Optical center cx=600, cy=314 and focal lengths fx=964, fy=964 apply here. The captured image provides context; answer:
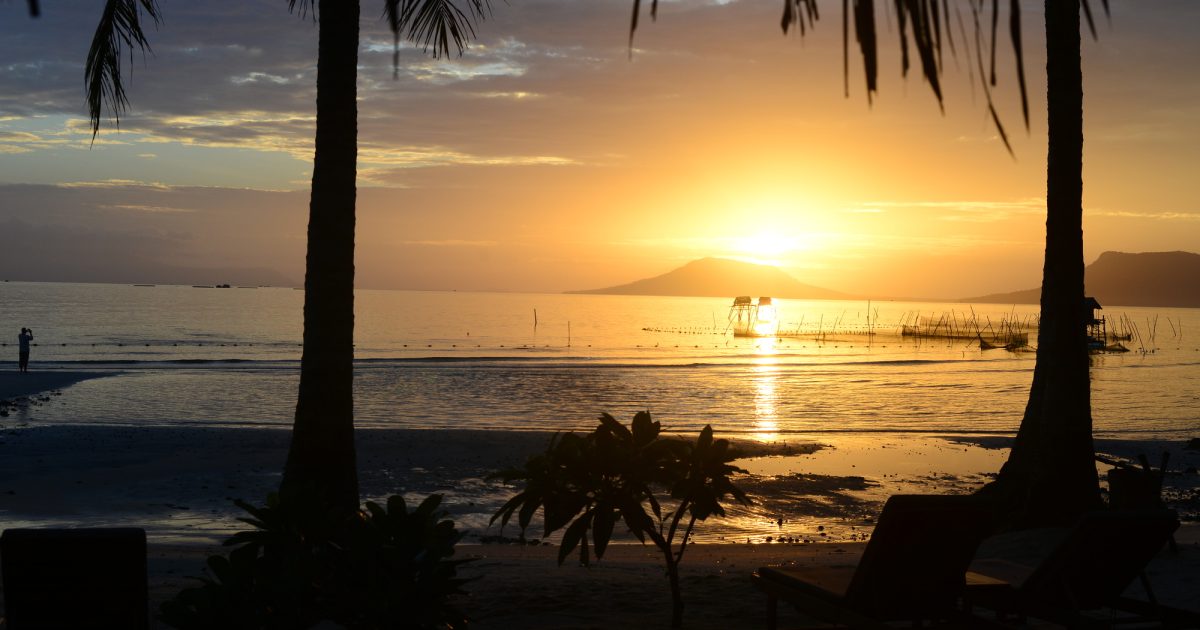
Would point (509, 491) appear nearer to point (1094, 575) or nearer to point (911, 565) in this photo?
point (911, 565)

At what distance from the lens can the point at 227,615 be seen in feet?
13.9

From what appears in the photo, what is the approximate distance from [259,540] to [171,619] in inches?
18.9

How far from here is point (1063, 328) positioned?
401 inches

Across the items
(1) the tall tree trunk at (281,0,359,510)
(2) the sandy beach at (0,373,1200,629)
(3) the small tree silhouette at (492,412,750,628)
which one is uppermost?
(1) the tall tree trunk at (281,0,359,510)

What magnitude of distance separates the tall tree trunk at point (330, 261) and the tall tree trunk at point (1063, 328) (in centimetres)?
704

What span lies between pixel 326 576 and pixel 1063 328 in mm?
8475

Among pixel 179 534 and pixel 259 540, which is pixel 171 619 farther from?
pixel 179 534

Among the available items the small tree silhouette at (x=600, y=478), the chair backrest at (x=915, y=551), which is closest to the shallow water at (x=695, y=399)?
the small tree silhouette at (x=600, y=478)

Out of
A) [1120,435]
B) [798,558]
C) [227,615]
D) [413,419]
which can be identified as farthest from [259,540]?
[1120,435]

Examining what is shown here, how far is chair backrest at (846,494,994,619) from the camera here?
15.4 ft

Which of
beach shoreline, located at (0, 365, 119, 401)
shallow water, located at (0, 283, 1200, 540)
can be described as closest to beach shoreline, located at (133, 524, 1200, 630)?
shallow water, located at (0, 283, 1200, 540)

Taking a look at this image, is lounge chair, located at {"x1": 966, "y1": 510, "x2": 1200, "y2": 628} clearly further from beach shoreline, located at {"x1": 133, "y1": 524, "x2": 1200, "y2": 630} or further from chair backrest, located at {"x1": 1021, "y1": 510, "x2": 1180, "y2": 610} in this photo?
beach shoreline, located at {"x1": 133, "y1": 524, "x2": 1200, "y2": 630}

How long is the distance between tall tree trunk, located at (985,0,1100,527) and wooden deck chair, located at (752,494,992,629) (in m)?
5.85

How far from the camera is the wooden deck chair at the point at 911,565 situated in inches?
185
